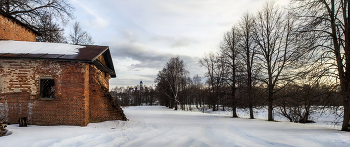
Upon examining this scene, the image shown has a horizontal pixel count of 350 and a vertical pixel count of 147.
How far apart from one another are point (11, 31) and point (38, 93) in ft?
24.9

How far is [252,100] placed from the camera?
15375 millimetres

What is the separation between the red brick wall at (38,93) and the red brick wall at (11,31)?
209 inches

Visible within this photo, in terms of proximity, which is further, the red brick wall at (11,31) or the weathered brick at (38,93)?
the red brick wall at (11,31)

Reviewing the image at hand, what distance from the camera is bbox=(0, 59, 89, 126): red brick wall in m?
7.98

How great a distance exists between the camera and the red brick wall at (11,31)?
11.4 meters

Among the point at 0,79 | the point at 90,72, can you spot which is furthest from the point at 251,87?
the point at 0,79

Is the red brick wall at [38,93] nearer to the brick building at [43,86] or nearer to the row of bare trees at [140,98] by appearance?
the brick building at [43,86]

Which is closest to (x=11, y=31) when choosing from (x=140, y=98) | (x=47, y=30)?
(x=47, y=30)

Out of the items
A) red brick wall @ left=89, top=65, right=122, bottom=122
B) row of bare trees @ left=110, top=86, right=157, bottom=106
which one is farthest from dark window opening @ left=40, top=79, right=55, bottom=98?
row of bare trees @ left=110, top=86, right=157, bottom=106

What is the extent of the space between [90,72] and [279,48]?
1476cm

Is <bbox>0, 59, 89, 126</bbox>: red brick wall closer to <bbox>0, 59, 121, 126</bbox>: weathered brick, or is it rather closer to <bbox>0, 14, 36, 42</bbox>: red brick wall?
<bbox>0, 59, 121, 126</bbox>: weathered brick

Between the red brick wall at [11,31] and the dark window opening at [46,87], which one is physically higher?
the red brick wall at [11,31]

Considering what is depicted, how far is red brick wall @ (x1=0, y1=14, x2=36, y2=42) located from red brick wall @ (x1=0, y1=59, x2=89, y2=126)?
531 centimetres

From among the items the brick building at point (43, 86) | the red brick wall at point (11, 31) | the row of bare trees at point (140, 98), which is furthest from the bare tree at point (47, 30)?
the row of bare trees at point (140, 98)
